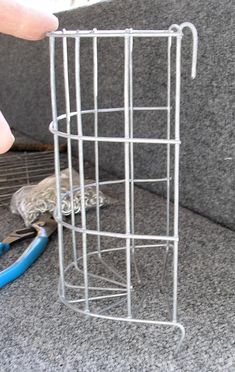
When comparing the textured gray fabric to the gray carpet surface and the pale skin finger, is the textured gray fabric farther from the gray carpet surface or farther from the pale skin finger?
the pale skin finger

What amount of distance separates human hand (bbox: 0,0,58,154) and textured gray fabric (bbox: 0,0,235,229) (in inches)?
9.1

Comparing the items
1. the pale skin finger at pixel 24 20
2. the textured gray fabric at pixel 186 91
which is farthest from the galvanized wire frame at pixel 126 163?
the textured gray fabric at pixel 186 91

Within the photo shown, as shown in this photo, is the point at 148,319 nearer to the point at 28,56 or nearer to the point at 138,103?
the point at 138,103

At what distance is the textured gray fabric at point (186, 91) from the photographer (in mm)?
529

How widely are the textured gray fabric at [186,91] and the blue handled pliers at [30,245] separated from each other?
175mm

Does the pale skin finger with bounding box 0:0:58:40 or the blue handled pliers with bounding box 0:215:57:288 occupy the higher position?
the pale skin finger with bounding box 0:0:58:40

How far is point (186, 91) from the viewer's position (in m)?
0.58

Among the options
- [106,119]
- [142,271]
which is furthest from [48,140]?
[142,271]

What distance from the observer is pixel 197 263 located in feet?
1.55

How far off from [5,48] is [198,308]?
0.98 m

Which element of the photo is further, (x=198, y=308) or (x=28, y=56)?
(x=28, y=56)

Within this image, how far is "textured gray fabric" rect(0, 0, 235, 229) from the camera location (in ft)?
1.73

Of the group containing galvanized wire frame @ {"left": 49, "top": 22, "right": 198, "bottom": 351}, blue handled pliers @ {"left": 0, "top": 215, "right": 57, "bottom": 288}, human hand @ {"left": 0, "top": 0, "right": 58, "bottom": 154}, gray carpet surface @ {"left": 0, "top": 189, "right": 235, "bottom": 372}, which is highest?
human hand @ {"left": 0, "top": 0, "right": 58, "bottom": 154}

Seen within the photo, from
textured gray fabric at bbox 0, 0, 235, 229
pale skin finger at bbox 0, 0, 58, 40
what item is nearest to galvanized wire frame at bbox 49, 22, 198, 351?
pale skin finger at bbox 0, 0, 58, 40
